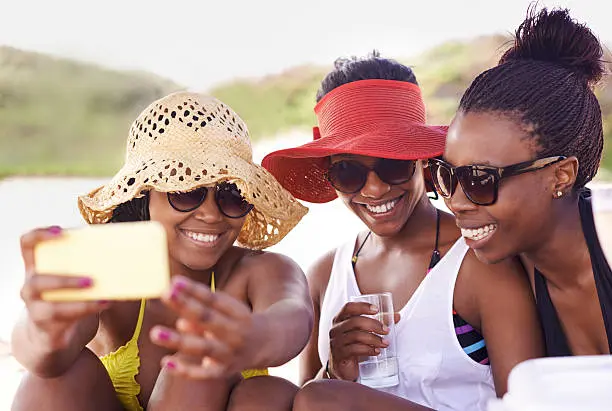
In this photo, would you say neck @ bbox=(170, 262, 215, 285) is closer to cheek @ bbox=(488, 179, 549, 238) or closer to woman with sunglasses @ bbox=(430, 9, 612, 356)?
woman with sunglasses @ bbox=(430, 9, 612, 356)

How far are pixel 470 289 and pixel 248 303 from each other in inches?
27.4

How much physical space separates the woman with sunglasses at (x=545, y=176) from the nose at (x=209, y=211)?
0.67m

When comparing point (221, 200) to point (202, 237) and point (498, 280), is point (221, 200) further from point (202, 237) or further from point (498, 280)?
point (498, 280)

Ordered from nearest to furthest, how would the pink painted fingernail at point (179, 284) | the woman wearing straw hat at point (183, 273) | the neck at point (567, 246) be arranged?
the pink painted fingernail at point (179, 284) → the woman wearing straw hat at point (183, 273) → the neck at point (567, 246)

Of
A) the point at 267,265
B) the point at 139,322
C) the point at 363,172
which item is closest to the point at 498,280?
the point at 363,172

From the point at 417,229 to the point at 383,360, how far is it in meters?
0.51

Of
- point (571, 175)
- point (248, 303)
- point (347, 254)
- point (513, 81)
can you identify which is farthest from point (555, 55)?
point (248, 303)

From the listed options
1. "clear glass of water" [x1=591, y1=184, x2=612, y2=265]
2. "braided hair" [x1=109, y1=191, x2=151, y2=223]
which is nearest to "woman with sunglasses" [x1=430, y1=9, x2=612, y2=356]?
"clear glass of water" [x1=591, y1=184, x2=612, y2=265]

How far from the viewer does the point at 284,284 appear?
2354mm

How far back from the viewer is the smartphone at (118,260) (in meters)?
1.46

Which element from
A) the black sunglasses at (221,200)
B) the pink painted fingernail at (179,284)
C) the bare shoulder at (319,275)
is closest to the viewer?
the pink painted fingernail at (179,284)

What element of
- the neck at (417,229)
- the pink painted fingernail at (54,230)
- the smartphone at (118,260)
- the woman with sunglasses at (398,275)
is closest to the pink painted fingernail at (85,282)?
the smartphone at (118,260)

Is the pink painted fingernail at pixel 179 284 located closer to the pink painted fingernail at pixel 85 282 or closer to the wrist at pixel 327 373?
the pink painted fingernail at pixel 85 282

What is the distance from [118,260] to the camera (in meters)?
1.46
